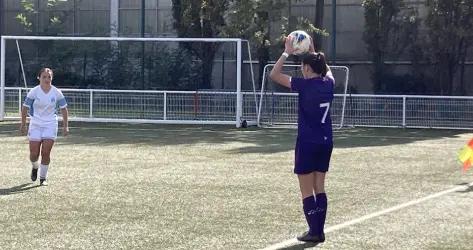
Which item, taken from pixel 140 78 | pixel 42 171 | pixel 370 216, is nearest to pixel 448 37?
pixel 140 78

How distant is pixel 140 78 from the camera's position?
107 ft

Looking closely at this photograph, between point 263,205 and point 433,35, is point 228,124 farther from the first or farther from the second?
point 263,205

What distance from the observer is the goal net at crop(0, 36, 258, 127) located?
1064 inches

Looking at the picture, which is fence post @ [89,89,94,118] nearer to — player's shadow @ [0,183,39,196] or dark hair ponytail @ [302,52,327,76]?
player's shadow @ [0,183,39,196]

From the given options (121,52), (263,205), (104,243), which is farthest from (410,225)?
(121,52)

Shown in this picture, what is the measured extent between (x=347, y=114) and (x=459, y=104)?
10.9ft

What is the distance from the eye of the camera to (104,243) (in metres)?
8.52

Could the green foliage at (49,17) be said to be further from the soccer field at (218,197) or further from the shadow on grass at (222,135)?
the soccer field at (218,197)

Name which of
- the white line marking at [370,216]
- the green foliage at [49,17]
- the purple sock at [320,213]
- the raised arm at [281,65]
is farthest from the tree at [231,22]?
the purple sock at [320,213]

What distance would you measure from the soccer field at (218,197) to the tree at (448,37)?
13933 millimetres

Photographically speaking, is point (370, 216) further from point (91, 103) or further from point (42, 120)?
point (91, 103)

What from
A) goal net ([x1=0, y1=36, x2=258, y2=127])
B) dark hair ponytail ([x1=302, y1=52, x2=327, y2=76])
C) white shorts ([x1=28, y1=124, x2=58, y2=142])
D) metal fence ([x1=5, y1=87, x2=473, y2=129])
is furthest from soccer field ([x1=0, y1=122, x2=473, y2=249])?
goal net ([x1=0, y1=36, x2=258, y2=127])

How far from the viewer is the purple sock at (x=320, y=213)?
871 centimetres

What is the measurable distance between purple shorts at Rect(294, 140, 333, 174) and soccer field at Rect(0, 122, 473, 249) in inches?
29.0
